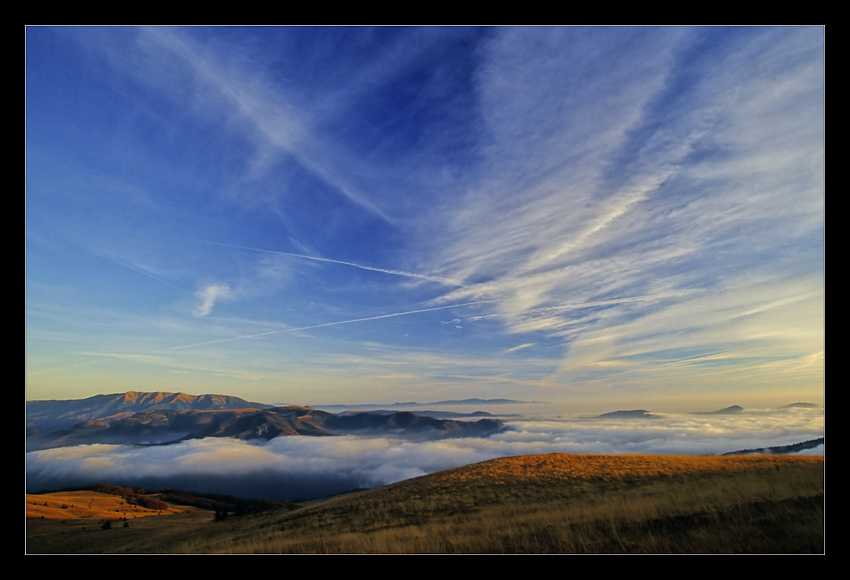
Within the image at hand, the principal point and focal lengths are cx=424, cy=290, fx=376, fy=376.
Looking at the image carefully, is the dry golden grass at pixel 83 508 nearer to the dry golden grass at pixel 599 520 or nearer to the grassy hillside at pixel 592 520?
the grassy hillside at pixel 592 520

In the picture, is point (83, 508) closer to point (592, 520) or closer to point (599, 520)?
point (592, 520)

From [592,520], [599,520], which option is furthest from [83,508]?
[599,520]

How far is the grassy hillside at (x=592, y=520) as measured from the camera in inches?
358

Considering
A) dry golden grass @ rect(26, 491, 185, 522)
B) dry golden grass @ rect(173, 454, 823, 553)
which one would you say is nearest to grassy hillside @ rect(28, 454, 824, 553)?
dry golden grass @ rect(173, 454, 823, 553)

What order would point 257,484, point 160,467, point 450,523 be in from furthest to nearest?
point 257,484 → point 160,467 → point 450,523

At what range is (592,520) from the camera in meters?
11.3

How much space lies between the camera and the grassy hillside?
909 centimetres

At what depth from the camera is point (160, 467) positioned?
516 ft

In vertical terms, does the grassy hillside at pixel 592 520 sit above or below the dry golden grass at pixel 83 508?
above

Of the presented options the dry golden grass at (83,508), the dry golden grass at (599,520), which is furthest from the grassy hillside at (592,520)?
the dry golden grass at (83,508)
